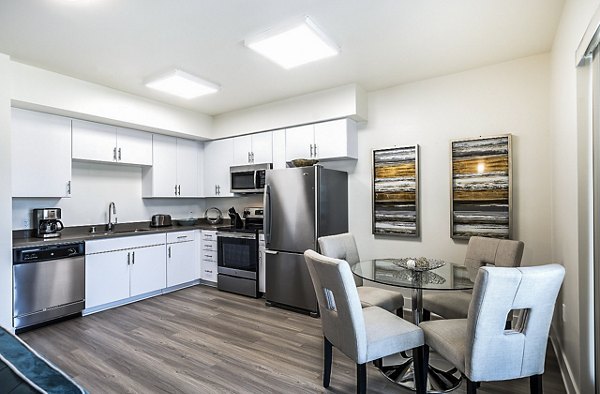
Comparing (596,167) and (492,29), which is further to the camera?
(492,29)

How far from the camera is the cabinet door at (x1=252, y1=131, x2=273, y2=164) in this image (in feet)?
14.4

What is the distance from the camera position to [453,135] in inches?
132

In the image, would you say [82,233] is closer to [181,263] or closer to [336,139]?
[181,263]

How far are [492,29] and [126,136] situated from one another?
419 cm

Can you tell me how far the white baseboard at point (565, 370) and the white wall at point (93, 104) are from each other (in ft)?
15.5

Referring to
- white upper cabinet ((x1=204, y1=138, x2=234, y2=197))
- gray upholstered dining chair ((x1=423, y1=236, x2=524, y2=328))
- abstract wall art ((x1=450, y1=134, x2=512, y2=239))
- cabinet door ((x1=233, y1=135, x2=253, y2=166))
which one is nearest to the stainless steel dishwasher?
white upper cabinet ((x1=204, y1=138, x2=234, y2=197))

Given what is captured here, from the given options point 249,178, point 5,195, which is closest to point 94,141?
point 5,195

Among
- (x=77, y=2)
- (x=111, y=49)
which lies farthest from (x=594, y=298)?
(x=111, y=49)

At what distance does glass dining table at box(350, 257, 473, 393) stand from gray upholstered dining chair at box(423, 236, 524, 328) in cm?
19

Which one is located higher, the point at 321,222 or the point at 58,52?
the point at 58,52

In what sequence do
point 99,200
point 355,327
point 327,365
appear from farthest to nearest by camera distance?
point 99,200, point 327,365, point 355,327

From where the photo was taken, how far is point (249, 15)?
2.29 metres

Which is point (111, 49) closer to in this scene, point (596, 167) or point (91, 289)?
point (91, 289)

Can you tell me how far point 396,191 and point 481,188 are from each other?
33.8 inches
